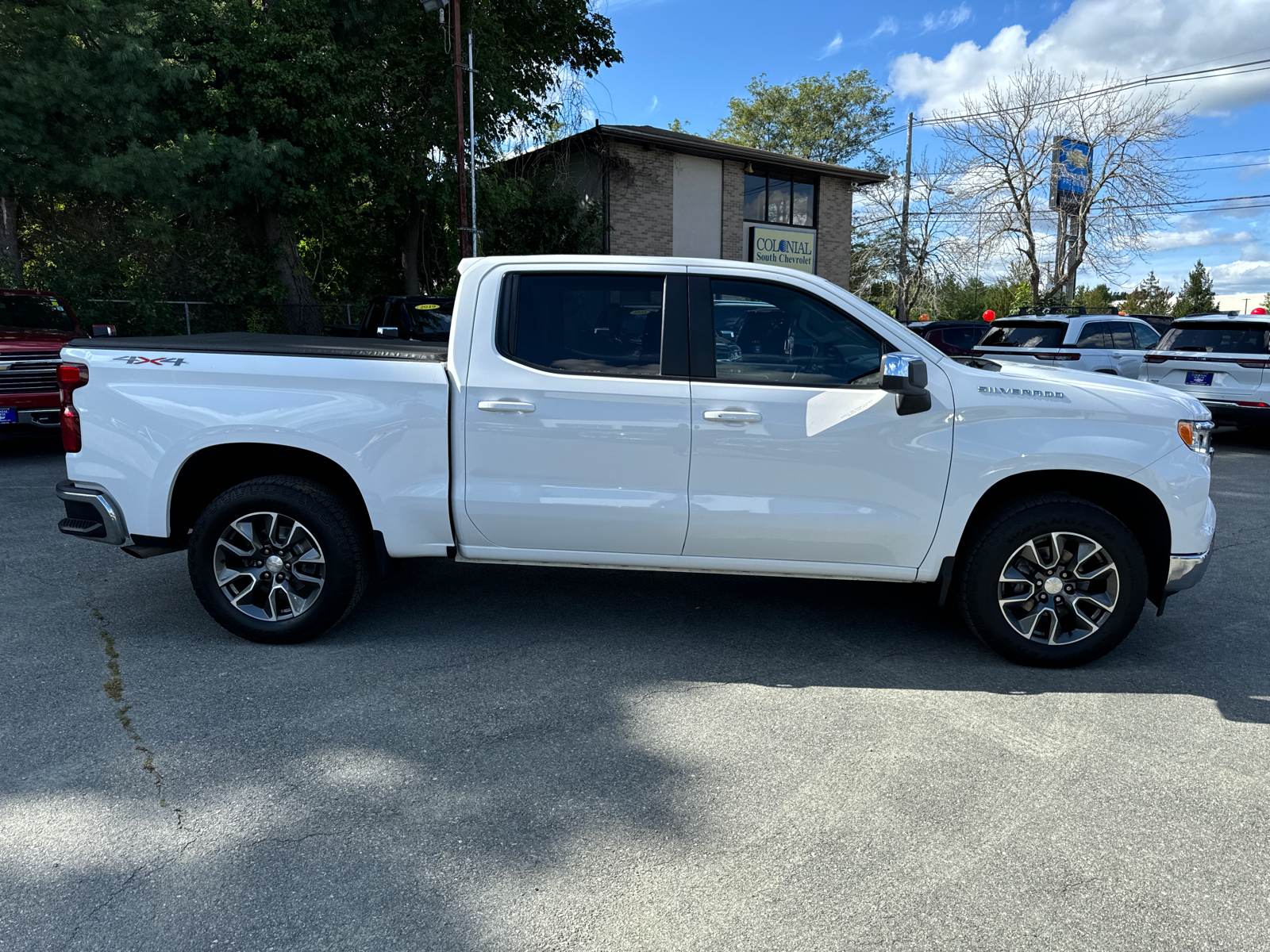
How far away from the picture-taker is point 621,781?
3.24 metres

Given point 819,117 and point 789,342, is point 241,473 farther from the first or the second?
point 819,117

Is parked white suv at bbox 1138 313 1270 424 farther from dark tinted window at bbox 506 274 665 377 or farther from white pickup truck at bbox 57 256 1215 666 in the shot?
dark tinted window at bbox 506 274 665 377

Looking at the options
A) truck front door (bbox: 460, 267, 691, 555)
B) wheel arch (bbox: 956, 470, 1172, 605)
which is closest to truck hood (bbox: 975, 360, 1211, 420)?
wheel arch (bbox: 956, 470, 1172, 605)

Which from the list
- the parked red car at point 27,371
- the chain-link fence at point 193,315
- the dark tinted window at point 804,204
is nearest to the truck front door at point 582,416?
the parked red car at point 27,371

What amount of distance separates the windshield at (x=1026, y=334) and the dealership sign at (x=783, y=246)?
14815mm

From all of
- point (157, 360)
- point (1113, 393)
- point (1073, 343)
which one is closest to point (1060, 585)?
A: point (1113, 393)

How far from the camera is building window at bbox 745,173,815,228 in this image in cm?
2864

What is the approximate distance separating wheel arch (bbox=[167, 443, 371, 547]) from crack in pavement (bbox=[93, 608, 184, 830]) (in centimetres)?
60

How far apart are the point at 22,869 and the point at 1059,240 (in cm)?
4174

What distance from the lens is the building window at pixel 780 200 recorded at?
94.0 ft

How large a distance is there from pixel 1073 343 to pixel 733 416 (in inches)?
409

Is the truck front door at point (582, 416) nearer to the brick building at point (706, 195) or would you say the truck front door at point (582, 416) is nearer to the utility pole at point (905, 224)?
the brick building at point (706, 195)

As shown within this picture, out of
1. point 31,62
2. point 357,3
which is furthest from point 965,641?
point 357,3

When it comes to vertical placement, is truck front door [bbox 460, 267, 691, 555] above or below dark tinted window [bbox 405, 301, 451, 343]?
below
